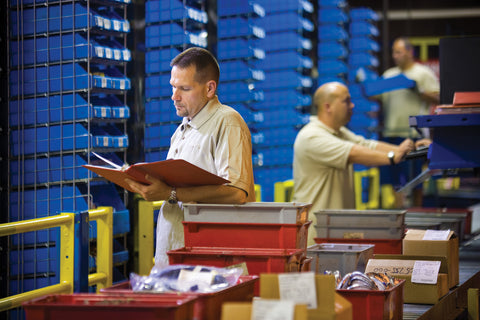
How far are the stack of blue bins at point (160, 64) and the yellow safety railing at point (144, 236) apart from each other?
412 mm

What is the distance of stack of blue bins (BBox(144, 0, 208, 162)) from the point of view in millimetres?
4953

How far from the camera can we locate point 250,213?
2.81 meters

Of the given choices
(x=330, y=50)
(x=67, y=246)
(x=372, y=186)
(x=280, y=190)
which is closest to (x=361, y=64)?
(x=330, y=50)

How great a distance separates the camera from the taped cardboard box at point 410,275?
128 inches

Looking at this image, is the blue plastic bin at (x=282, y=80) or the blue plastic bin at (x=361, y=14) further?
the blue plastic bin at (x=361, y=14)

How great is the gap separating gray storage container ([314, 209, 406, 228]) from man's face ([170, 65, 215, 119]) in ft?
3.60

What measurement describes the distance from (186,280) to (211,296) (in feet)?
0.42

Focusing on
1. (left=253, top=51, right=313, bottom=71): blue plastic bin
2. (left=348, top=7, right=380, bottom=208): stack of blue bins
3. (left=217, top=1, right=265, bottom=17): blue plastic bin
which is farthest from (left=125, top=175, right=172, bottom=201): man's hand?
(left=348, top=7, right=380, bottom=208): stack of blue bins

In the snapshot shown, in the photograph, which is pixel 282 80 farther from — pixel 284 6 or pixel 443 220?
pixel 443 220

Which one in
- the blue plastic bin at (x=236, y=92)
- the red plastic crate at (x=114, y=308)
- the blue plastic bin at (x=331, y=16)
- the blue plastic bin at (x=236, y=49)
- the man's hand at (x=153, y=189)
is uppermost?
the blue plastic bin at (x=331, y=16)

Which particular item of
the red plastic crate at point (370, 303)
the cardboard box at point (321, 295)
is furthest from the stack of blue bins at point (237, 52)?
the cardboard box at point (321, 295)

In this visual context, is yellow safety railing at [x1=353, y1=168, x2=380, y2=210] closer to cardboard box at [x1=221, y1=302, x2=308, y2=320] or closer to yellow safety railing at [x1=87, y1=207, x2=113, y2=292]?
yellow safety railing at [x1=87, y1=207, x2=113, y2=292]

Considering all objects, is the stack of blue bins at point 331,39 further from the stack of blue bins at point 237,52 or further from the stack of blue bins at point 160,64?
the stack of blue bins at point 160,64

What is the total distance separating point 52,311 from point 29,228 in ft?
4.96
